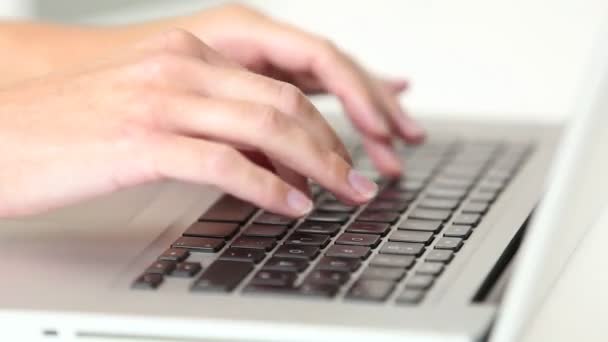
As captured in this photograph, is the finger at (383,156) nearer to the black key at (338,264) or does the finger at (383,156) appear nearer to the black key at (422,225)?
the black key at (422,225)

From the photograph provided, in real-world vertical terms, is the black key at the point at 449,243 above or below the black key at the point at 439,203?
above

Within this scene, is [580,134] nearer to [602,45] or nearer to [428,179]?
[602,45]

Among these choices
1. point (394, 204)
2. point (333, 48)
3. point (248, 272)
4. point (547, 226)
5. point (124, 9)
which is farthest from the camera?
point (124, 9)

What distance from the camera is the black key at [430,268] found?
0.57m

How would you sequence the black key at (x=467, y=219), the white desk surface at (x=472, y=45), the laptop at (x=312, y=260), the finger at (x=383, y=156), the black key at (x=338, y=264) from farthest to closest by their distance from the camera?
1. the white desk surface at (x=472, y=45)
2. the finger at (x=383, y=156)
3. the black key at (x=467, y=219)
4. the black key at (x=338, y=264)
5. the laptop at (x=312, y=260)

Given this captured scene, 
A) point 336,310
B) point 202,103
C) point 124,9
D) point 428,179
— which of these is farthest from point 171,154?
point 124,9

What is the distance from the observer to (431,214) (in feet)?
2.37

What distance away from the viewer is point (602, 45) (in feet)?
1.65

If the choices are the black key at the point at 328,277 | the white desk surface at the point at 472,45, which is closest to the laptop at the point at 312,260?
the black key at the point at 328,277

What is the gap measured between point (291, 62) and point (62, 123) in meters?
0.27

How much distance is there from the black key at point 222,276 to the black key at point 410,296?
0.28 ft

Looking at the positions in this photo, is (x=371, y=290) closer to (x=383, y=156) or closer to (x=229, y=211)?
(x=229, y=211)

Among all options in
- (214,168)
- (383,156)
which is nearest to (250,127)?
(214,168)

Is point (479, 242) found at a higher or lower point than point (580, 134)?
lower
